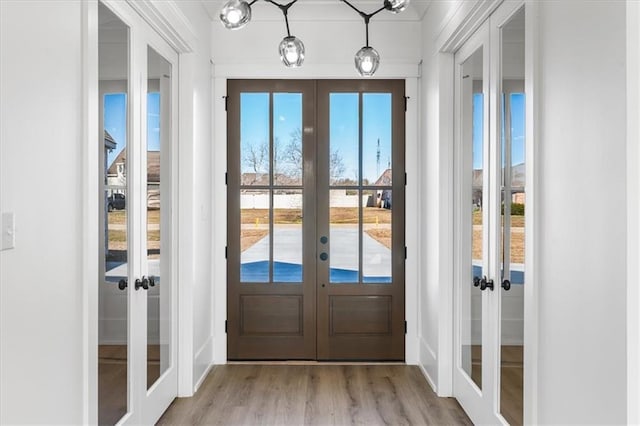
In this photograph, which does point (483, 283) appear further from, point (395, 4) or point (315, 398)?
point (395, 4)

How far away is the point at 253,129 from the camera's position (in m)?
4.22

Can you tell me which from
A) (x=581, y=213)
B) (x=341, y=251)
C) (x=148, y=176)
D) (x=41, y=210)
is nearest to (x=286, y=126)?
(x=341, y=251)

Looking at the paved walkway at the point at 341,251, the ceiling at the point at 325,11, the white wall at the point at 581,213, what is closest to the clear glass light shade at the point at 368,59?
the white wall at the point at 581,213

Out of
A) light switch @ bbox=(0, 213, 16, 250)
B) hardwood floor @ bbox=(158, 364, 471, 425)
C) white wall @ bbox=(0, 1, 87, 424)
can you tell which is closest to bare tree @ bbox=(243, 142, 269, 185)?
hardwood floor @ bbox=(158, 364, 471, 425)

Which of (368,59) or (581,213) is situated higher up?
(368,59)

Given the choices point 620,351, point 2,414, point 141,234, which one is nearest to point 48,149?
point 2,414

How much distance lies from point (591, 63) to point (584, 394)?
1.07m

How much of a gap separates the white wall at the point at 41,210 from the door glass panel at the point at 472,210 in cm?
210

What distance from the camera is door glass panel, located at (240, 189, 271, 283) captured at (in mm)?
4238

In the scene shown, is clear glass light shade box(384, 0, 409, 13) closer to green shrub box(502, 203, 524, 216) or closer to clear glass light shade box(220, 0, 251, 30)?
clear glass light shade box(220, 0, 251, 30)

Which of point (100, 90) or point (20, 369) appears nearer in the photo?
point (20, 369)

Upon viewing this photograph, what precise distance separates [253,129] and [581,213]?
300cm

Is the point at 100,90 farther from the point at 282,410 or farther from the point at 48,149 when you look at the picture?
the point at 282,410

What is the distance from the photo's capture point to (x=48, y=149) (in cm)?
177
